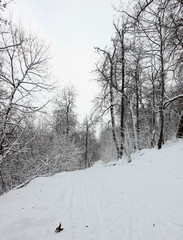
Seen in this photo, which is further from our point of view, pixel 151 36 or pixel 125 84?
pixel 125 84

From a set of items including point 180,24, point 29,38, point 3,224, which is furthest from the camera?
point 29,38

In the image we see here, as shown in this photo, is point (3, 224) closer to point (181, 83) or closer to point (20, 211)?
point (20, 211)

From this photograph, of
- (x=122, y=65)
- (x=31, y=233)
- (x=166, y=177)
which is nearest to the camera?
(x=31, y=233)

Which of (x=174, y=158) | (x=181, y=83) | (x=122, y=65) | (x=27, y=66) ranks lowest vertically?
(x=174, y=158)

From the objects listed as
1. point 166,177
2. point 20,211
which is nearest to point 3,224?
point 20,211

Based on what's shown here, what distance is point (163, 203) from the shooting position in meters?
3.32

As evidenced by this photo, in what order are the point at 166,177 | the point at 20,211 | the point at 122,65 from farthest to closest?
the point at 122,65 → the point at 166,177 → the point at 20,211

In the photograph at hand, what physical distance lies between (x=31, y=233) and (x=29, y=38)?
341 inches

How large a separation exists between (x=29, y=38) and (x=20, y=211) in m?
8.13

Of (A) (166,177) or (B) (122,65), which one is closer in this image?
(A) (166,177)

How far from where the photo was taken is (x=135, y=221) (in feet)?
9.05

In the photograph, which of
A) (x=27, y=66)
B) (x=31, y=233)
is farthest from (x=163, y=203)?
(x=27, y=66)

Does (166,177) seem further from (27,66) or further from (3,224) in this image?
(27,66)

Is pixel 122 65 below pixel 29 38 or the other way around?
the other way around
